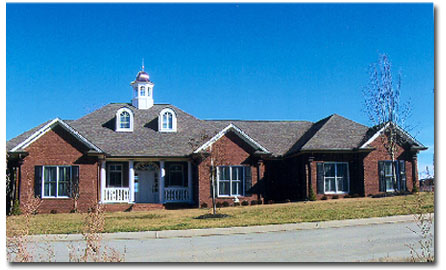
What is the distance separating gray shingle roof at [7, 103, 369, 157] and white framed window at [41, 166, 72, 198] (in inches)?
88.9

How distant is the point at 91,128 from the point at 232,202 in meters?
9.32

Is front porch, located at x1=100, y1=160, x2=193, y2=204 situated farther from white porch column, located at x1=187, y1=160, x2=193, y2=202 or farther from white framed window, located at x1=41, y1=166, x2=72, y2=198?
white framed window, located at x1=41, y1=166, x2=72, y2=198

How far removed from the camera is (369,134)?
28.5 m

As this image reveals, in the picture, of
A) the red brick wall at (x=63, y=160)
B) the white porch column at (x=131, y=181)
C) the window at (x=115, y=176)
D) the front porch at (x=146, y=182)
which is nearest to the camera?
the red brick wall at (x=63, y=160)

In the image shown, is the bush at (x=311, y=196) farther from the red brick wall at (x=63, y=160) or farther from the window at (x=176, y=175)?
the red brick wall at (x=63, y=160)

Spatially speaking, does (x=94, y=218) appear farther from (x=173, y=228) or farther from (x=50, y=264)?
(x=173, y=228)

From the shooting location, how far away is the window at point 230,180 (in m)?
27.3

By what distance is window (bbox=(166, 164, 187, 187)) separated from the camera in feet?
94.0

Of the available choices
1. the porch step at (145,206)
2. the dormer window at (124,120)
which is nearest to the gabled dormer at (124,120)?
the dormer window at (124,120)

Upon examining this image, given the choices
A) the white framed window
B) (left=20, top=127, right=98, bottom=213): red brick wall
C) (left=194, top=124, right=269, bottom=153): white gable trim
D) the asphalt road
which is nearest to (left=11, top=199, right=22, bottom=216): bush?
(left=20, top=127, right=98, bottom=213): red brick wall

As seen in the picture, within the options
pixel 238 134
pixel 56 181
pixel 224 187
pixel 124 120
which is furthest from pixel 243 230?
pixel 124 120

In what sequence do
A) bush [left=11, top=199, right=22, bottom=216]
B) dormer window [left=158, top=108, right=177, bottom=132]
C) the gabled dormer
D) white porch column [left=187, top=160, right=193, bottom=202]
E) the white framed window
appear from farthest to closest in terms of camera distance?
dormer window [left=158, top=108, right=177, bottom=132] < the gabled dormer < white porch column [left=187, top=160, right=193, bottom=202] < the white framed window < bush [left=11, top=199, right=22, bottom=216]

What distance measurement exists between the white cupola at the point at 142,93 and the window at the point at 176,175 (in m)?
5.00

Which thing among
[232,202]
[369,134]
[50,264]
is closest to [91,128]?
[232,202]
